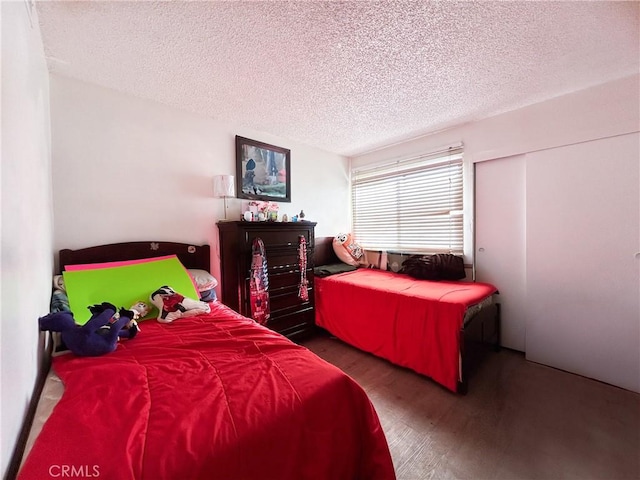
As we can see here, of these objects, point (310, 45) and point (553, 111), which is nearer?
point (310, 45)

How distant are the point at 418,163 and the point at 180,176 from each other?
2.70m

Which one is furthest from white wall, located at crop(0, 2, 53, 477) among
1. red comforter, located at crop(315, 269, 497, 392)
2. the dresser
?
red comforter, located at crop(315, 269, 497, 392)

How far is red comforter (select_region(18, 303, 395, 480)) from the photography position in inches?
24.9

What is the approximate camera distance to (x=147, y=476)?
590mm

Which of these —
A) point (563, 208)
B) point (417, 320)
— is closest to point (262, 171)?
point (417, 320)

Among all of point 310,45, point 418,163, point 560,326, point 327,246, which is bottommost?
point 560,326

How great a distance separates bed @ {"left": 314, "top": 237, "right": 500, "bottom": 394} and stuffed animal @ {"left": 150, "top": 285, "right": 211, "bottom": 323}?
144 cm

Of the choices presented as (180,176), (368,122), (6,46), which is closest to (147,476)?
(6,46)

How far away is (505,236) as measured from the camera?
257 cm

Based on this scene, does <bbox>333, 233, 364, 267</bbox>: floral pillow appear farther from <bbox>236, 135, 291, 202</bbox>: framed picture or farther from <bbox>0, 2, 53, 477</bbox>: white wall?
<bbox>0, 2, 53, 477</bbox>: white wall

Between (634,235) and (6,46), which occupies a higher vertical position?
(6,46)

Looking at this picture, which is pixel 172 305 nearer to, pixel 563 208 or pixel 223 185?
pixel 223 185

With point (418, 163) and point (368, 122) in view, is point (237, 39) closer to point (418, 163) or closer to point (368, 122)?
point (368, 122)

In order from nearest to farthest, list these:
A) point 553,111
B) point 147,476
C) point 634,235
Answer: point 147,476, point 634,235, point 553,111
